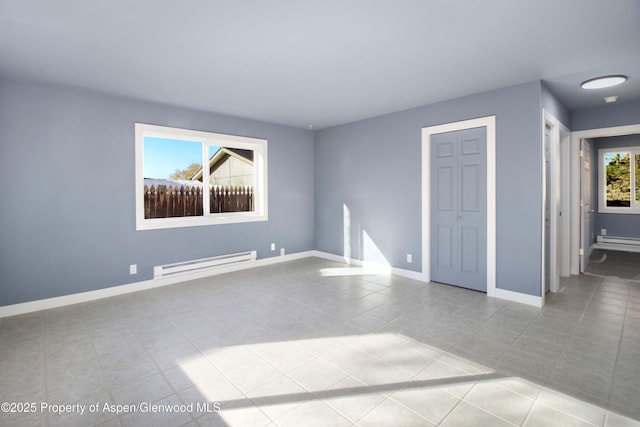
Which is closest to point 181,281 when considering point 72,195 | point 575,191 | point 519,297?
point 72,195

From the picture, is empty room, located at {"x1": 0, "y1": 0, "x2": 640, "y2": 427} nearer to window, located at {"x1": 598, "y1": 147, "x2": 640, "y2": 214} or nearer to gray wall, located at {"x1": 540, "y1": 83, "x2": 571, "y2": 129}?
gray wall, located at {"x1": 540, "y1": 83, "x2": 571, "y2": 129}

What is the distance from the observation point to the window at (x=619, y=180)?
21.7ft

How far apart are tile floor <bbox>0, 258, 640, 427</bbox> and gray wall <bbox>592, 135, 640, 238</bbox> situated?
402 cm

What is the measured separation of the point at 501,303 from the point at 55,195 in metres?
5.39

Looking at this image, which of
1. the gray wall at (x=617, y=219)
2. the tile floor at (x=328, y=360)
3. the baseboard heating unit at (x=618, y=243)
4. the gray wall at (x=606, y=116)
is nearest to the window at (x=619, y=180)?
the gray wall at (x=617, y=219)

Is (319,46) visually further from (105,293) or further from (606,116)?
(606,116)

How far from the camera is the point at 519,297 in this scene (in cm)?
365

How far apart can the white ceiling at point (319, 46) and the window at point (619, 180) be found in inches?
137

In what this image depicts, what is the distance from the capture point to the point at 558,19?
90.0 inches

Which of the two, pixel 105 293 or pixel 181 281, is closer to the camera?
pixel 105 293

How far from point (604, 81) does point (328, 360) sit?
4.14 meters

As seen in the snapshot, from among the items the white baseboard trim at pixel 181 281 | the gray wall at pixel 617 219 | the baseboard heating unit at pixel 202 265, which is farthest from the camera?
the gray wall at pixel 617 219

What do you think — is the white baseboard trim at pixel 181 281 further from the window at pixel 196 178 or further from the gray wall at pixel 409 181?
the window at pixel 196 178

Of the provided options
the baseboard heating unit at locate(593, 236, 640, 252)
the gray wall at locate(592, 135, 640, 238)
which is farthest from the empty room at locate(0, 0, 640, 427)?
the gray wall at locate(592, 135, 640, 238)
